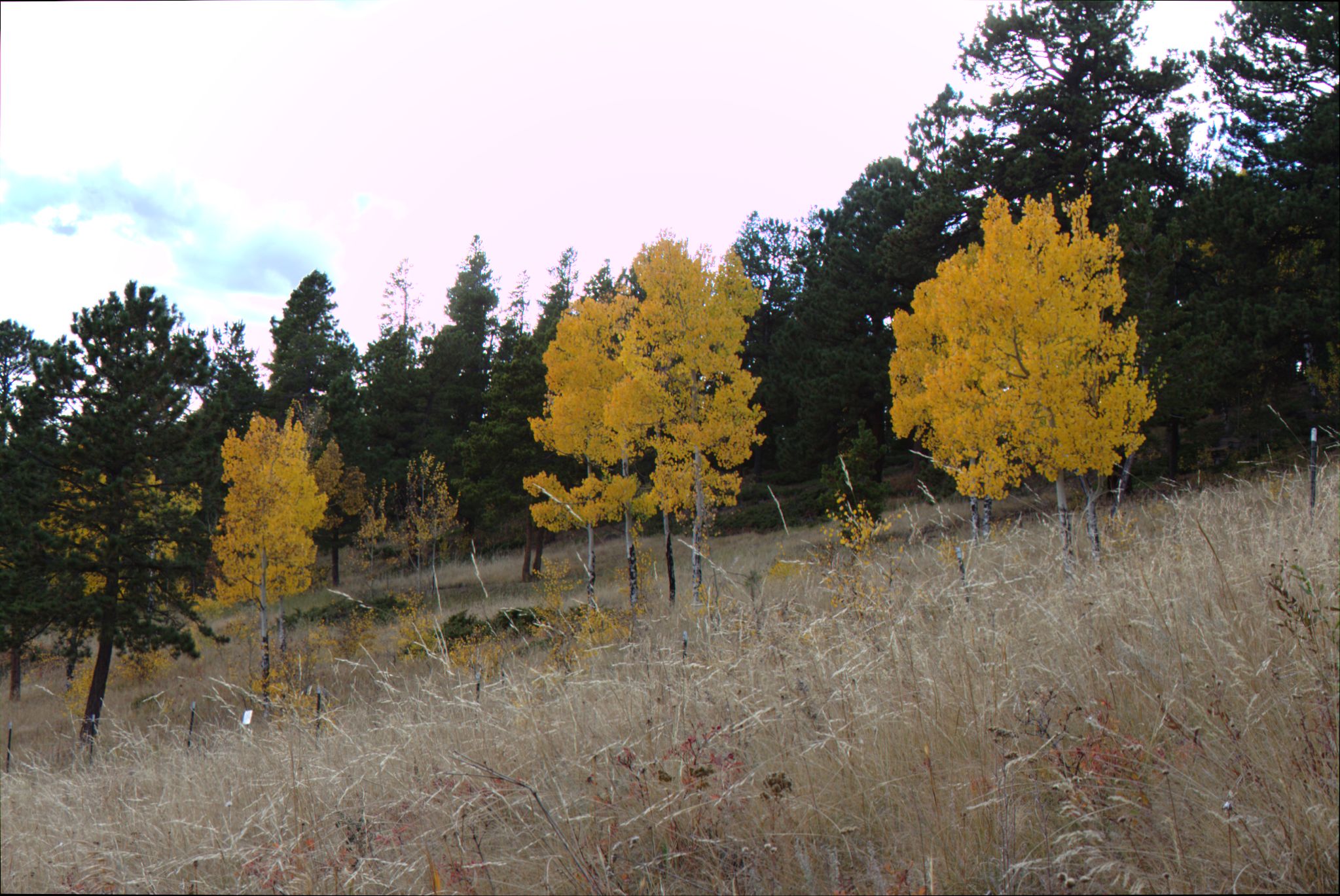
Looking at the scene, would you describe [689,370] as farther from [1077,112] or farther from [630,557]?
[1077,112]

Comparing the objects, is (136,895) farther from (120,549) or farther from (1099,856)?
(120,549)

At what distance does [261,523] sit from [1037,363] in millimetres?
18536

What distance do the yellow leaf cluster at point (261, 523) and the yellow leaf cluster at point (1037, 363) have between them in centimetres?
1656

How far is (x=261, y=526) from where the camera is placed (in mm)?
18734

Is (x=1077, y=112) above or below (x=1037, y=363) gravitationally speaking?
above

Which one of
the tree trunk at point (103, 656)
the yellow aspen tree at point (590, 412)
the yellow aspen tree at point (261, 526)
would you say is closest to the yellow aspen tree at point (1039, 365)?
the yellow aspen tree at point (590, 412)

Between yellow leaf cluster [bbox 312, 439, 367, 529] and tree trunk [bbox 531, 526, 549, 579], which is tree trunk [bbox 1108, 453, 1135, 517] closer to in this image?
tree trunk [bbox 531, 526, 549, 579]

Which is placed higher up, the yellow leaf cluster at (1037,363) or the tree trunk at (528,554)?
the yellow leaf cluster at (1037,363)

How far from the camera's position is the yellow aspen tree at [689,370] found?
53.7ft

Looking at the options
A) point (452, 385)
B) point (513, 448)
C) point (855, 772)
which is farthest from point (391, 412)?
point (855, 772)

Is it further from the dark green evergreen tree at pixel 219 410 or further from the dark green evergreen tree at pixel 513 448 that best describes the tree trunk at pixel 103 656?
the dark green evergreen tree at pixel 513 448

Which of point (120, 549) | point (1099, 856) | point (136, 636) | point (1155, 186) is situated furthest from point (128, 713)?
point (1155, 186)

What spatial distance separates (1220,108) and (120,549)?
29.3 meters

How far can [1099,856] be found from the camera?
5.82 feet
